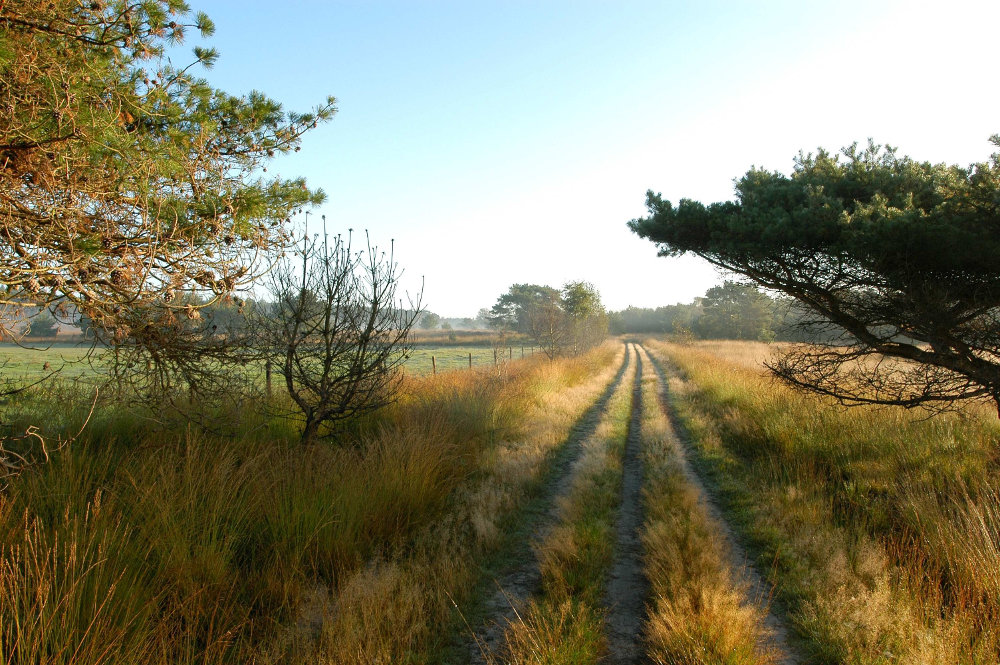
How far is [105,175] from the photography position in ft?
12.5

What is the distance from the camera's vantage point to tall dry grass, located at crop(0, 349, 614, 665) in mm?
2812

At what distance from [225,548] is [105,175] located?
124 inches

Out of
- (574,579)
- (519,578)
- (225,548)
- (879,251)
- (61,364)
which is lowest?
(519,578)

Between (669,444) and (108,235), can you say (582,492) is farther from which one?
(108,235)

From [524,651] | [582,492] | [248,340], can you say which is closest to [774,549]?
[582,492]

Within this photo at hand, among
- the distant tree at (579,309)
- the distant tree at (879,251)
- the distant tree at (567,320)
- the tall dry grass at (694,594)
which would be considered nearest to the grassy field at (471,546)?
the tall dry grass at (694,594)

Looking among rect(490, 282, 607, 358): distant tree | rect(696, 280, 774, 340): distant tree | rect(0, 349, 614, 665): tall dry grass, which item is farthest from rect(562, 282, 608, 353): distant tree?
rect(696, 280, 774, 340): distant tree

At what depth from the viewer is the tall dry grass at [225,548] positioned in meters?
2.81

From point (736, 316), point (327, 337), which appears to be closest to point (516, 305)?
point (736, 316)

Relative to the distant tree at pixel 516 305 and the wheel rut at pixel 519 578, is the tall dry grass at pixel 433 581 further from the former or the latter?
the distant tree at pixel 516 305

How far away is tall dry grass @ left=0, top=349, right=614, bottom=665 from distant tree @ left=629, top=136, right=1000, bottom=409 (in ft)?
15.5

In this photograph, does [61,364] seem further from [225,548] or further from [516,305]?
[516,305]

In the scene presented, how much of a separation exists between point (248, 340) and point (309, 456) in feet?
5.53

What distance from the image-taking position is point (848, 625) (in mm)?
3475
